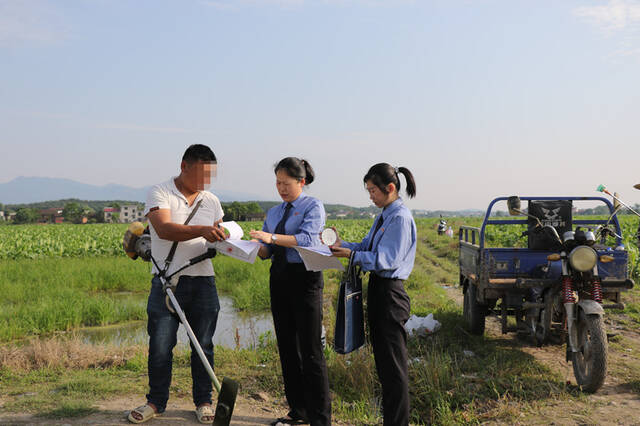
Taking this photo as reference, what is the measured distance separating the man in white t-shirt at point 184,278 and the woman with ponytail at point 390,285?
1074mm

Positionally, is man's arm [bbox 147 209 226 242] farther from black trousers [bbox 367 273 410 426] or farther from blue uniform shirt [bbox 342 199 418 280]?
black trousers [bbox 367 273 410 426]

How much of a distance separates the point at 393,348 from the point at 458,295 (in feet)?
24.2

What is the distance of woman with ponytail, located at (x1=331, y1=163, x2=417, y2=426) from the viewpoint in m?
3.24

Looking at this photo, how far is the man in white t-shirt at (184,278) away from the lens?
358cm

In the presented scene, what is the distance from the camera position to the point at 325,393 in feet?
11.6

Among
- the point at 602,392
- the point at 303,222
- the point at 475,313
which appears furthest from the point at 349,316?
the point at 475,313

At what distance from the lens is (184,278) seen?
375cm

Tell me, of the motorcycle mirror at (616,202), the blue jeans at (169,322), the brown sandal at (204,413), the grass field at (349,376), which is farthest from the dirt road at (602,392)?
the blue jeans at (169,322)

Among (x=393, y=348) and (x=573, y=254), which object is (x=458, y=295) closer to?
(x=573, y=254)

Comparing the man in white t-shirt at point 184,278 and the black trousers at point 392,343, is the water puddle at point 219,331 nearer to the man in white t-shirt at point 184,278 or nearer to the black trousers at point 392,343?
the man in white t-shirt at point 184,278

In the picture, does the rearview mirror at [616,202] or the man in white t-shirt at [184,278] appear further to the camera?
the rearview mirror at [616,202]

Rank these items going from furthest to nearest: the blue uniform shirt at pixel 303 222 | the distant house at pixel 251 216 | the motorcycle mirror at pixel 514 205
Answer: the distant house at pixel 251 216 < the motorcycle mirror at pixel 514 205 < the blue uniform shirt at pixel 303 222

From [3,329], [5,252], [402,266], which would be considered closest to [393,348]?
[402,266]

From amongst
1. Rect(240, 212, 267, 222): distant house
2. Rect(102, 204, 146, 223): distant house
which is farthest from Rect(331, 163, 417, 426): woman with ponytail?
Rect(102, 204, 146, 223): distant house
